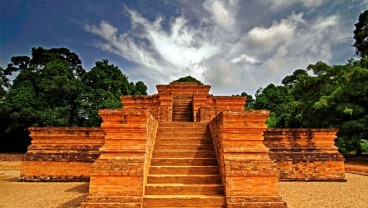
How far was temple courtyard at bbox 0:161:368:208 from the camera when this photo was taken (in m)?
5.63

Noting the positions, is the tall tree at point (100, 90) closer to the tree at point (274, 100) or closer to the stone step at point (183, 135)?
the tree at point (274, 100)

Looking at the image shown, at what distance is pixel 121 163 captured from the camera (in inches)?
196

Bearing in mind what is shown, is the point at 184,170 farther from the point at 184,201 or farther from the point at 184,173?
the point at 184,201

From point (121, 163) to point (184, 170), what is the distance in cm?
149

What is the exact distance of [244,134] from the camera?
5.27 m

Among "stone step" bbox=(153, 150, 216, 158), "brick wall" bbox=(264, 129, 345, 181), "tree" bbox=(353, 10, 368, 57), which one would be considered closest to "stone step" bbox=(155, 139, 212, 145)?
"stone step" bbox=(153, 150, 216, 158)

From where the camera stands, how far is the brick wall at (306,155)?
856 centimetres

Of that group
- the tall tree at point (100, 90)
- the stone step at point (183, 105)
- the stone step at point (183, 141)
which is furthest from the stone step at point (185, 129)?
the tall tree at point (100, 90)

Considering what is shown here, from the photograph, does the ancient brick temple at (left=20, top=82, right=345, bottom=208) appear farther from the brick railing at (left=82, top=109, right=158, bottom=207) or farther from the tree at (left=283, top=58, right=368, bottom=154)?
the tree at (left=283, top=58, right=368, bottom=154)

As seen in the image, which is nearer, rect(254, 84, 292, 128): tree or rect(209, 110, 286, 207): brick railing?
rect(209, 110, 286, 207): brick railing

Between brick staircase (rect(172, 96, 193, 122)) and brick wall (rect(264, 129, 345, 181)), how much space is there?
194 inches

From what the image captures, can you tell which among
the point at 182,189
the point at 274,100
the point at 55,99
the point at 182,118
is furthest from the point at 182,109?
the point at 274,100

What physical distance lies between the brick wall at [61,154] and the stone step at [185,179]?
4.20 metres

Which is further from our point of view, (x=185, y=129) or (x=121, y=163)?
(x=185, y=129)
